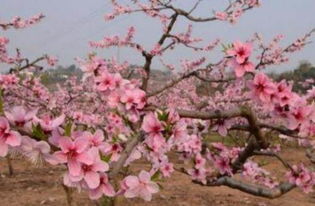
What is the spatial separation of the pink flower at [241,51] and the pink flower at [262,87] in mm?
101

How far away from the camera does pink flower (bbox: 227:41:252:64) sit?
7.64ft

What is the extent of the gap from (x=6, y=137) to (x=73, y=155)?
0.21 m

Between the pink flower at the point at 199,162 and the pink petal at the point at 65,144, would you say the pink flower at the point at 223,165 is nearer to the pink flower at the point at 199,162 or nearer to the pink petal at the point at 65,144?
the pink flower at the point at 199,162

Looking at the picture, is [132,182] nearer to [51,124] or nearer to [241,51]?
[51,124]

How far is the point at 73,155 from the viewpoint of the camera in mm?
1709

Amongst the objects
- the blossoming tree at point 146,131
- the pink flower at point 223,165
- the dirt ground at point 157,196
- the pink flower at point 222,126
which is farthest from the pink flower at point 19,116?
the dirt ground at point 157,196

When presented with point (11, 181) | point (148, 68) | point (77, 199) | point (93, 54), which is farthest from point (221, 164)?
point (11, 181)

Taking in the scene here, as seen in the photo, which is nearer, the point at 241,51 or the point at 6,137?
the point at 6,137

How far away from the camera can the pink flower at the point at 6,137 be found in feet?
5.47

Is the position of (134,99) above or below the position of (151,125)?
above

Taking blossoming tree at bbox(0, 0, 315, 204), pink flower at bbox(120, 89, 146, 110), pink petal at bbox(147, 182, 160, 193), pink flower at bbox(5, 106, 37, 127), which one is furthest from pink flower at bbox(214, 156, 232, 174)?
pink flower at bbox(5, 106, 37, 127)

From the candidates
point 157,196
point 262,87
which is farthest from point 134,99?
point 157,196

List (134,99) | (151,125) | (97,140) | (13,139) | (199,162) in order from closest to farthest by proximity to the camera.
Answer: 1. (13,139)
2. (97,140)
3. (151,125)
4. (134,99)
5. (199,162)

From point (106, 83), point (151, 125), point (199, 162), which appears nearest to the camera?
point (151, 125)
